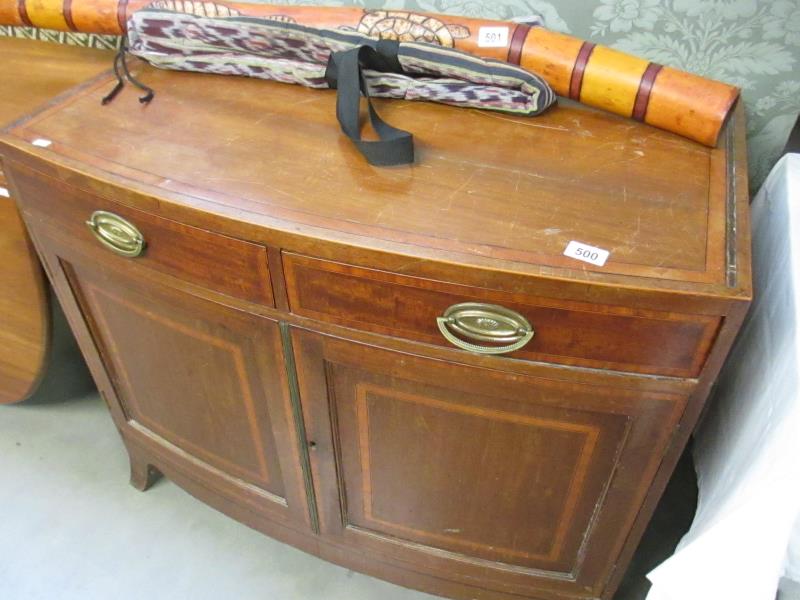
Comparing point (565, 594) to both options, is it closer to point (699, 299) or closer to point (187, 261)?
point (699, 299)

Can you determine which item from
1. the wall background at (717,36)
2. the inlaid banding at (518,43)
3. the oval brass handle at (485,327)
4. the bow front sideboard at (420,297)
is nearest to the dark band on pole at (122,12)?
the bow front sideboard at (420,297)

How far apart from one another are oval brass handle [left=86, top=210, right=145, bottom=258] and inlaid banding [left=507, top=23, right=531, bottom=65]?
0.54 meters

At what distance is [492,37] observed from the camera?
887 mm

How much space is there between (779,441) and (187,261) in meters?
0.67

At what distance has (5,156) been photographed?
83 cm

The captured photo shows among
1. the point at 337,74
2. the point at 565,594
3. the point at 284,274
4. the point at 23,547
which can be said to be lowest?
the point at 23,547

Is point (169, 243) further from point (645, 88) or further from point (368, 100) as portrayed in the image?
point (645, 88)

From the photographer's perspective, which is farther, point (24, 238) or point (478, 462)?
point (24, 238)

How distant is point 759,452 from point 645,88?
457 millimetres

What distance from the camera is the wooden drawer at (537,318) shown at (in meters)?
0.63

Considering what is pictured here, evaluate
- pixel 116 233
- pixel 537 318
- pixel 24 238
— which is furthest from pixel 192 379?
pixel 537 318

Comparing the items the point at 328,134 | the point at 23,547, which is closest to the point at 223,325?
the point at 328,134

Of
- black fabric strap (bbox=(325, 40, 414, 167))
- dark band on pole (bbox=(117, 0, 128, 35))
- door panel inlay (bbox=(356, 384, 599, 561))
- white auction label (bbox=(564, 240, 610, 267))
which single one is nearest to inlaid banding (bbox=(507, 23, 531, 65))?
black fabric strap (bbox=(325, 40, 414, 167))

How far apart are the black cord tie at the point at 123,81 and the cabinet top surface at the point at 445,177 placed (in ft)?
0.04
